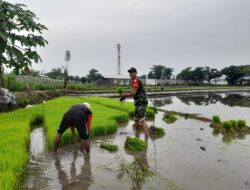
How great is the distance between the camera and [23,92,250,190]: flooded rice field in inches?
200

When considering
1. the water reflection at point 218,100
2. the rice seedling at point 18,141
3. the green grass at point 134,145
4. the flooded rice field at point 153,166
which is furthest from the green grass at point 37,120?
the water reflection at point 218,100

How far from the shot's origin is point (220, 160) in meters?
6.67

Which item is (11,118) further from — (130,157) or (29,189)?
(29,189)

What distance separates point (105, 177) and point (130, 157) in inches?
57.5

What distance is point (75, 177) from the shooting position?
5.38 meters

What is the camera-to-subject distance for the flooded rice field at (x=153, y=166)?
16.7 ft

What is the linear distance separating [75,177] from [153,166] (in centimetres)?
164

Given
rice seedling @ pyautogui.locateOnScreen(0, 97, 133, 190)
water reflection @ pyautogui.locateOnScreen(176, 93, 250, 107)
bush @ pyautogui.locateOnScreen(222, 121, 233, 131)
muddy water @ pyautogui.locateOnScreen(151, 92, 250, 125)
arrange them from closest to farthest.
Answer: rice seedling @ pyautogui.locateOnScreen(0, 97, 133, 190) → bush @ pyautogui.locateOnScreen(222, 121, 233, 131) → muddy water @ pyautogui.locateOnScreen(151, 92, 250, 125) → water reflection @ pyautogui.locateOnScreen(176, 93, 250, 107)

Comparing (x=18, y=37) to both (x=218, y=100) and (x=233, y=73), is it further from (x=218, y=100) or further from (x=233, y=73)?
(x=233, y=73)

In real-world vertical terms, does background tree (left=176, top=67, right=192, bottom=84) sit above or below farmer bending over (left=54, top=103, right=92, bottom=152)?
above

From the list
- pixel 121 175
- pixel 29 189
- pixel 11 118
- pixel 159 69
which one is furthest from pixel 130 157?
pixel 159 69

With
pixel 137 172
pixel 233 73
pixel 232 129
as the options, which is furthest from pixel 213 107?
pixel 233 73

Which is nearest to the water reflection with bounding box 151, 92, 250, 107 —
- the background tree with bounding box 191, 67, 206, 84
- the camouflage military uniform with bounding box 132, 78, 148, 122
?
the camouflage military uniform with bounding box 132, 78, 148, 122

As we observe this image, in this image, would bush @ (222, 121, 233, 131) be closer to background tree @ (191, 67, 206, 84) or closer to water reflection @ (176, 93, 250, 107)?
water reflection @ (176, 93, 250, 107)
